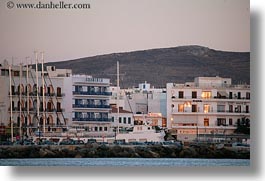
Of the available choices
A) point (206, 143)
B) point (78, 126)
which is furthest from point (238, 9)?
point (78, 126)

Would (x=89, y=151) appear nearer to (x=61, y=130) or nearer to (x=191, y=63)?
(x=61, y=130)

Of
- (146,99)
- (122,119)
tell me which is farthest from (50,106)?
(146,99)

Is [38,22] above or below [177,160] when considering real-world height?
above

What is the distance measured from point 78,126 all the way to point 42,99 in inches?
8.6

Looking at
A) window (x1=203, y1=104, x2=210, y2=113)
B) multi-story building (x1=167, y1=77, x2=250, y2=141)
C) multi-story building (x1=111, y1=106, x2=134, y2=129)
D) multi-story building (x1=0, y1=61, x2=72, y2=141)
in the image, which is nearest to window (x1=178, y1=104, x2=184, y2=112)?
multi-story building (x1=167, y1=77, x2=250, y2=141)

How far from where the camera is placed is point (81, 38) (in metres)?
4.36

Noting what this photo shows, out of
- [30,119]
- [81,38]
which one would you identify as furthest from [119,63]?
[30,119]

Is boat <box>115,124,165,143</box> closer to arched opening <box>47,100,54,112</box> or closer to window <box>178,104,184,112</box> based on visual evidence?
window <box>178,104,184,112</box>

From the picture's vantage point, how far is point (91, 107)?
14.3ft

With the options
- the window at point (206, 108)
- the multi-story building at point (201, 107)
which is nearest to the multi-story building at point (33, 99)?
the multi-story building at point (201, 107)

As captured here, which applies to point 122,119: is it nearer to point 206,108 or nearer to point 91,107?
point 91,107

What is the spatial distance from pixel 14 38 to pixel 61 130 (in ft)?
1.63

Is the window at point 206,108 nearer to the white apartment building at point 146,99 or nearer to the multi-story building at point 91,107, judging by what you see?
the white apartment building at point 146,99

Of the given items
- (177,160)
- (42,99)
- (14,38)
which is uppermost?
(14,38)
